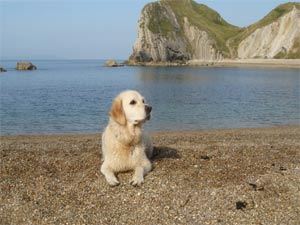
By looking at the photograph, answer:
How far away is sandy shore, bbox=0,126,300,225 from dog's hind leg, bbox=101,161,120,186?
14 centimetres

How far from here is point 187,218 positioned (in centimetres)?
798

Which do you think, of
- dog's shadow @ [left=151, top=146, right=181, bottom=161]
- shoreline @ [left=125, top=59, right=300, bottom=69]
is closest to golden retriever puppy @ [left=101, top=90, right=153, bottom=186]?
dog's shadow @ [left=151, top=146, right=181, bottom=161]

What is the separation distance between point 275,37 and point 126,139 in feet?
557

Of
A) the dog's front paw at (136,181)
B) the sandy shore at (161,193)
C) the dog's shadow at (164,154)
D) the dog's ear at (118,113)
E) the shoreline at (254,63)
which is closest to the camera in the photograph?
the sandy shore at (161,193)

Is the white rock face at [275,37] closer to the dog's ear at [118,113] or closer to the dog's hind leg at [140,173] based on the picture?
the dog's hind leg at [140,173]

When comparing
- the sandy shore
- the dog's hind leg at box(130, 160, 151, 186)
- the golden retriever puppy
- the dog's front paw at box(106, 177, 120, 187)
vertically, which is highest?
the golden retriever puppy

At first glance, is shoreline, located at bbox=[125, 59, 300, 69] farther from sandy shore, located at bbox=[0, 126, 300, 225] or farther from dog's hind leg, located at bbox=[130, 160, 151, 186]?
dog's hind leg, located at bbox=[130, 160, 151, 186]

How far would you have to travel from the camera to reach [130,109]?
927 centimetres

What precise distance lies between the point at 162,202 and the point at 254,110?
28.6 m

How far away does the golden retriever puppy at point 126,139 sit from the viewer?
9234mm

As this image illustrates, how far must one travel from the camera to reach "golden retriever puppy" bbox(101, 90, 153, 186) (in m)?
9.23

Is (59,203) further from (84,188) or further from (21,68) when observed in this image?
(21,68)

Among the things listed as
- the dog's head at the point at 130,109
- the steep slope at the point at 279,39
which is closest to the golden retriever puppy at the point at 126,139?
the dog's head at the point at 130,109

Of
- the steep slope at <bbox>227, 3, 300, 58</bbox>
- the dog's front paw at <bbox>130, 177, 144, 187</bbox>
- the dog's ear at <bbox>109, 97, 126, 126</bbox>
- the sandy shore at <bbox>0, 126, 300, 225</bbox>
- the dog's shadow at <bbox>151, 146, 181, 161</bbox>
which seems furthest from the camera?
the steep slope at <bbox>227, 3, 300, 58</bbox>
